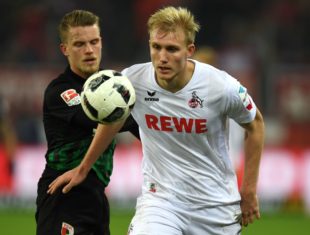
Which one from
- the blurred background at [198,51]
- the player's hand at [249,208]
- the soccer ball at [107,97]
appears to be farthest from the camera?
the blurred background at [198,51]

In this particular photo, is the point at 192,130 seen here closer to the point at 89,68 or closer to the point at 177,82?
the point at 177,82

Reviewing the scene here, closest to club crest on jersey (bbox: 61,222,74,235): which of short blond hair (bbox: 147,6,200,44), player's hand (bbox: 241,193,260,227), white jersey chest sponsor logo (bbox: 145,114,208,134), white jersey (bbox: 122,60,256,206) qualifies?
white jersey (bbox: 122,60,256,206)

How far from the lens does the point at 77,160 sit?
6.41 m

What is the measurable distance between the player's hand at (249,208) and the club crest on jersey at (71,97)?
4.43 ft

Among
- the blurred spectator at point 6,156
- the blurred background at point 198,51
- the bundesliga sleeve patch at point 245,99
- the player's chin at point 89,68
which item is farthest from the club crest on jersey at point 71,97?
the blurred spectator at point 6,156

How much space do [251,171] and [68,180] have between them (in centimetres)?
129

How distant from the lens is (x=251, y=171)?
6.38m

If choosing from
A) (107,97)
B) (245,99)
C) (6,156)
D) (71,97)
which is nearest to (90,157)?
(71,97)

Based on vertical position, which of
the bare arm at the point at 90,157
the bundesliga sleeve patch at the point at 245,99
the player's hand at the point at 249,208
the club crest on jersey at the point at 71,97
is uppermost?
the bundesliga sleeve patch at the point at 245,99

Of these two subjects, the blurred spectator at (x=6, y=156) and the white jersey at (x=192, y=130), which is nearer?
the white jersey at (x=192, y=130)

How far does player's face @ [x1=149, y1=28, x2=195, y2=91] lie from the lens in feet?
19.8

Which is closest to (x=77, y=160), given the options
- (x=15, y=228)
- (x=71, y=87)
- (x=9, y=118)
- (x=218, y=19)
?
(x=71, y=87)

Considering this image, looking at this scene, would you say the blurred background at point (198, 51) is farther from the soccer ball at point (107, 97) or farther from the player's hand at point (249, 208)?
the soccer ball at point (107, 97)

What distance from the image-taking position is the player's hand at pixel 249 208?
6.36 metres
